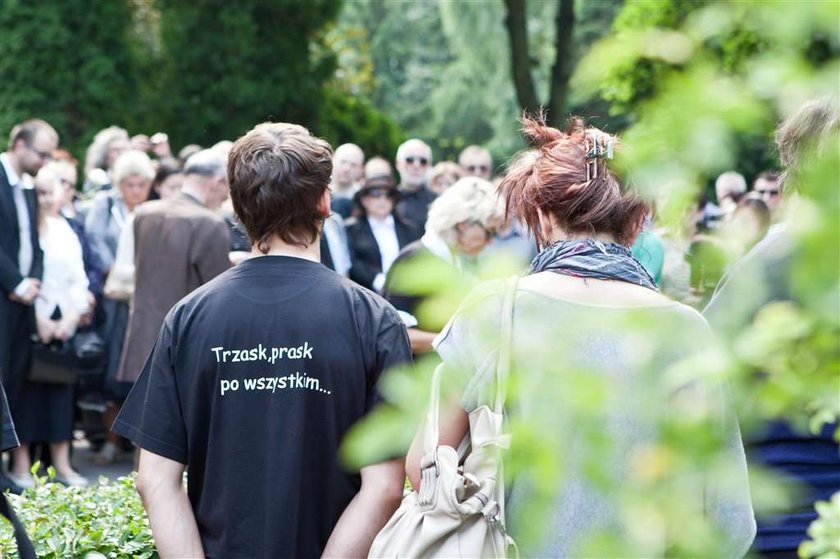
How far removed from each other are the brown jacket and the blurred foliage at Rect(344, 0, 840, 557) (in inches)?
284

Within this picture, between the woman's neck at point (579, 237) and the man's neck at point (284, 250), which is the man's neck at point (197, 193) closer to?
the man's neck at point (284, 250)

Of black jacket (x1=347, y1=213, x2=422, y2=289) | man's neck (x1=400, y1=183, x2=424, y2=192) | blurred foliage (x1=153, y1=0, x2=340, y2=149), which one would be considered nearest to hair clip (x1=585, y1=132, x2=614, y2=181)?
black jacket (x1=347, y1=213, x2=422, y2=289)

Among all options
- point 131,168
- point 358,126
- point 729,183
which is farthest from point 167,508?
point 358,126

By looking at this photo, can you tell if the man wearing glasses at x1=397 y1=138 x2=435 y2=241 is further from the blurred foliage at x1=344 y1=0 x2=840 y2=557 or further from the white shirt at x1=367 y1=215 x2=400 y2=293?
the blurred foliage at x1=344 y1=0 x2=840 y2=557

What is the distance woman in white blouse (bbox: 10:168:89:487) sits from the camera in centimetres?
915

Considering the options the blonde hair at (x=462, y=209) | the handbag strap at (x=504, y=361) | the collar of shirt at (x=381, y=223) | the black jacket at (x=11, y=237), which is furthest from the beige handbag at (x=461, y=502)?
the collar of shirt at (x=381, y=223)

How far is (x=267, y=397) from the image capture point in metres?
3.43

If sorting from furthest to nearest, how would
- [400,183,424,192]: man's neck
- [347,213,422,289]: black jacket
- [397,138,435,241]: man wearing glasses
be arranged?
[400,183,424,192]: man's neck
[397,138,435,241]: man wearing glasses
[347,213,422,289]: black jacket

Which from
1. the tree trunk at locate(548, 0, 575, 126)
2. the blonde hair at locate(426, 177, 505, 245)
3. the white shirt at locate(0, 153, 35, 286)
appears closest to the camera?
the blonde hair at locate(426, 177, 505, 245)

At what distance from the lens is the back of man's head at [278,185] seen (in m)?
3.50

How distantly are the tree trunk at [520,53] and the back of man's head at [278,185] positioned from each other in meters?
18.3

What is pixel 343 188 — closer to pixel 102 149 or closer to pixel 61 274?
pixel 102 149

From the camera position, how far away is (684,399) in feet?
4.43

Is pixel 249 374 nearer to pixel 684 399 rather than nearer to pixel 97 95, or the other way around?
pixel 684 399
